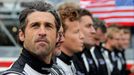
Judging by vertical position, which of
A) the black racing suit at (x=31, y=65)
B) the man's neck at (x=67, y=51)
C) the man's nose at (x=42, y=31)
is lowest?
the man's neck at (x=67, y=51)

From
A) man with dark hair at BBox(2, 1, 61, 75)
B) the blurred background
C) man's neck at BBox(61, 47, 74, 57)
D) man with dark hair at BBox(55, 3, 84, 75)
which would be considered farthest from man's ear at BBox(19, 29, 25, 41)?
the blurred background

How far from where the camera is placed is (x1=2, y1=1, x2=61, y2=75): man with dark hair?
343 centimetres

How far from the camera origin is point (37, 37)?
3.43 meters

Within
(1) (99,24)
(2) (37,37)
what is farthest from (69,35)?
(1) (99,24)

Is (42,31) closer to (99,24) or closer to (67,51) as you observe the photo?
(67,51)

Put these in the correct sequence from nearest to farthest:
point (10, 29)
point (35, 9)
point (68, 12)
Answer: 1. point (35, 9)
2. point (68, 12)
3. point (10, 29)

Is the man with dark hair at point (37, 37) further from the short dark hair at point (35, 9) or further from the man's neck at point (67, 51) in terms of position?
the man's neck at point (67, 51)

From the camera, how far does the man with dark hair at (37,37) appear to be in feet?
11.2

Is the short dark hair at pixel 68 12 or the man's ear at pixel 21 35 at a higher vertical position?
the man's ear at pixel 21 35

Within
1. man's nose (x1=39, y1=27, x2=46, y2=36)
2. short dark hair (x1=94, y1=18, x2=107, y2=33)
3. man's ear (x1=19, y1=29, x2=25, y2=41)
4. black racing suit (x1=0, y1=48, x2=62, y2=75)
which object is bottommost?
short dark hair (x1=94, y1=18, x2=107, y2=33)

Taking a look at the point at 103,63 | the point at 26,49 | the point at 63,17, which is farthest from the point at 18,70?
the point at 103,63

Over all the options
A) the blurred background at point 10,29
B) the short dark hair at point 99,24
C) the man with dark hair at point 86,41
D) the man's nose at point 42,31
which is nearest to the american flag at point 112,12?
the blurred background at point 10,29

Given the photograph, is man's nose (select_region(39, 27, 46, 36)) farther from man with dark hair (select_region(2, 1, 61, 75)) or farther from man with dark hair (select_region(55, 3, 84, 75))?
man with dark hair (select_region(55, 3, 84, 75))

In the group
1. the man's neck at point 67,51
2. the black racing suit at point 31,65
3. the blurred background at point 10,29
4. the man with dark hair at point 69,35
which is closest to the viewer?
the black racing suit at point 31,65
